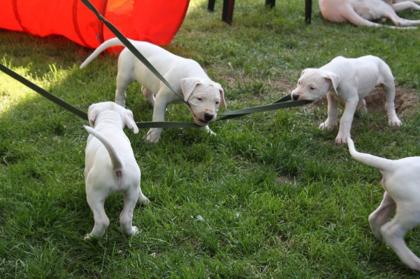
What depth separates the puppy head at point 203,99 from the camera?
168 inches

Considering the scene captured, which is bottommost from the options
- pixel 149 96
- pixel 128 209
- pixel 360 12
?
pixel 360 12

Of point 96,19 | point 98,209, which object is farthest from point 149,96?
point 98,209

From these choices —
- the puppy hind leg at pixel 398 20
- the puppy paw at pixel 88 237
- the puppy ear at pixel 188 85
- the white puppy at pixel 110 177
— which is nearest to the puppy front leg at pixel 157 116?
the puppy ear at pixel 188 85

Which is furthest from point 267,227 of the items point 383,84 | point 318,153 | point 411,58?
point 411,58

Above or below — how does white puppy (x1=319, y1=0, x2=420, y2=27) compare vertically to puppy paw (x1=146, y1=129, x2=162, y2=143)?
below

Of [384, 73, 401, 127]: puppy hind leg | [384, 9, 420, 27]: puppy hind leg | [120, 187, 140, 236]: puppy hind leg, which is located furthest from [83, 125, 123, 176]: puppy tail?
[384, 9, 420, 27]: puppy hind leg

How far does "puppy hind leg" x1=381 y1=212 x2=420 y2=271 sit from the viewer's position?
312cm

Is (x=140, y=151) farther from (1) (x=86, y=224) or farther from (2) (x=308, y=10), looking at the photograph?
(2) (x=308, y=10)

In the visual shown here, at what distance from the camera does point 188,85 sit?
4422 millimetres

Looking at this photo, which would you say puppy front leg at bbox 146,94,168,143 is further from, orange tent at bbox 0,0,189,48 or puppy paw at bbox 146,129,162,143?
orange tent at bbox 0,0,189,48

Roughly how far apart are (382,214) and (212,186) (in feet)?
4.06

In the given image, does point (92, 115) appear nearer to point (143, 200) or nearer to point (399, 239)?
point (143, 200)

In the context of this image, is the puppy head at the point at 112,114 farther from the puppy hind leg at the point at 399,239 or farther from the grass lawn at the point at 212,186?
the puppy hind leg at the point at 399,239

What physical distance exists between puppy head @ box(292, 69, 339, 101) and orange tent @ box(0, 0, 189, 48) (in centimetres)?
264
